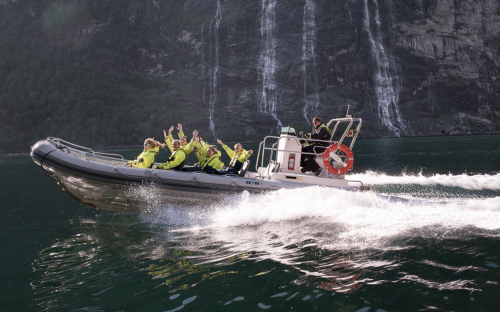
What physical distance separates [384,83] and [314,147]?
81497 mm

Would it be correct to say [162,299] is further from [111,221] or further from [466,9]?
[466,9]

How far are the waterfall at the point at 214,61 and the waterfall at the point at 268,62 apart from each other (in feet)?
31.1

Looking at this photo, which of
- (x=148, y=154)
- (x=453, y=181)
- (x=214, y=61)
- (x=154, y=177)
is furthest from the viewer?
(x=214, y=61)

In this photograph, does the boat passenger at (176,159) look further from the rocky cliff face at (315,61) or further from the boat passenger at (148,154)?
the rocky cliff face at (315,61)

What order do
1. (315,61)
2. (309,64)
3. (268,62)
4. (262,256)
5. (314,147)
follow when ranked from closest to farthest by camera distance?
(262,256) < (314,147) < (309,64) < (315,61) < (268,62)

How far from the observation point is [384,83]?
3406 inches

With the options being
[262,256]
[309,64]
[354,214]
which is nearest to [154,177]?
[262,256]

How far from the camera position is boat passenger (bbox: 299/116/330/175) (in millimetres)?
10789

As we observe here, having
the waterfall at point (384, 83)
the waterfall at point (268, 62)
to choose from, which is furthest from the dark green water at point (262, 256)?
the waterfall at point (384, 83)

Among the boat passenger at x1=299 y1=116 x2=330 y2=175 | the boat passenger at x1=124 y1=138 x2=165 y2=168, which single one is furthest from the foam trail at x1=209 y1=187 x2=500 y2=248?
the boat passenger at x1=124 y1=138 x2=165 y2=168

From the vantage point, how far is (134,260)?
6887mm

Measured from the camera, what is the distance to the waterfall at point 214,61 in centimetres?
8415

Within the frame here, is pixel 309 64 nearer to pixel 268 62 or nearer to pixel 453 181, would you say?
pixel 268 62

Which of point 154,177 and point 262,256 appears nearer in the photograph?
point 262,256
